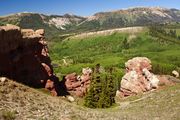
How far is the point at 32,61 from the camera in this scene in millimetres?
135125

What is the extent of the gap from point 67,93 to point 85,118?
426 ft

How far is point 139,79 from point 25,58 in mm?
56619

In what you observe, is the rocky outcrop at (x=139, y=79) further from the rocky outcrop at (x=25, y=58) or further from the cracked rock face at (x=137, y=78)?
the rocky outcrop at (x=25, y=58)

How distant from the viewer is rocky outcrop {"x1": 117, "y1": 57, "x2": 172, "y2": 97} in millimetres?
155400

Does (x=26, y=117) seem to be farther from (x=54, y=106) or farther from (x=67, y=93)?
(x=67, y=93)

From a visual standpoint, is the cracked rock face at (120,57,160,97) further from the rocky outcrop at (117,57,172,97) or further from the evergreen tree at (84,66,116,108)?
the evergreen tree at (84,66,116,108)

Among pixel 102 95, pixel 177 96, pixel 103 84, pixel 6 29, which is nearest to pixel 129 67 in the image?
pixel 103 84

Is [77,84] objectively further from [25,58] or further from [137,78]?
[25,58]

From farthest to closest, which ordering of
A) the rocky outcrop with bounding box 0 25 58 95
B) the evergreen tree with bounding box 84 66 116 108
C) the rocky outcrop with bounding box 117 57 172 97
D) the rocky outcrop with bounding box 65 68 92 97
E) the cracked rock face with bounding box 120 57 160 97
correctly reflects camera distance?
the rocky outcrop with bounding box 65 68 92 97, the cracked rock face with bounding box 120 57 160 97, the rocky outcrop with bounding box 117 57 172 97, the evergreen tree with bounding box 84 66 116 108, the rocky outcrop with bounding box 0 25 58 95

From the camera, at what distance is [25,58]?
132 m

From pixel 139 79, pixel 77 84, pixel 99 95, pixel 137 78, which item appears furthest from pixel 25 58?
pixel 77 84

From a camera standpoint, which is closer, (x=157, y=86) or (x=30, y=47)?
(x=30, y=47)

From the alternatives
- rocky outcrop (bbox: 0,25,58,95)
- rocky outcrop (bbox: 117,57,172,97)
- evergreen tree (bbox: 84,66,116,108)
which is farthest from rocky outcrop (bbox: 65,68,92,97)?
evergreen tree (bbox: 84,66,116,108)

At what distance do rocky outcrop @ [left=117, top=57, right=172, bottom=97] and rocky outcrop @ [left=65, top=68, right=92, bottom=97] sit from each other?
23.1 meters
